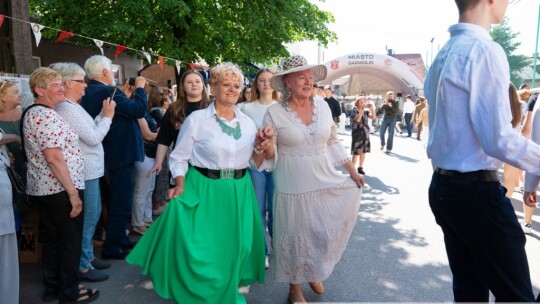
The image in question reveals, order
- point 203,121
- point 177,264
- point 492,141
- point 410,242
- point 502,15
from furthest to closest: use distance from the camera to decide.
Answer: point 410,242
point 203,121
point 177,264
point 502,15
point 492,141

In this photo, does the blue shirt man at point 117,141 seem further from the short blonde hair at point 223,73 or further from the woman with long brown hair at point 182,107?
the short blonde hair at point 223,73

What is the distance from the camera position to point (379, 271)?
390 cm

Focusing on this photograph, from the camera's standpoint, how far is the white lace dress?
3.12 metres

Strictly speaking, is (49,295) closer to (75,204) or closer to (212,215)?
(75,204)

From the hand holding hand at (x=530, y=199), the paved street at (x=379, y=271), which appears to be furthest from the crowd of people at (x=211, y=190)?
the hand holding hand at (x=530, y=199)

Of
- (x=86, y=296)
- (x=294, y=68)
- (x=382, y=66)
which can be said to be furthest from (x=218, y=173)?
(x=382, y=66)

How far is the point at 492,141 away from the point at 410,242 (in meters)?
3.30

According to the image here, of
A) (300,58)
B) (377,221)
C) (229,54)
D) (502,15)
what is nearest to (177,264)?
(300,58)

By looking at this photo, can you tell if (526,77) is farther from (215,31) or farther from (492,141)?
(492,141)

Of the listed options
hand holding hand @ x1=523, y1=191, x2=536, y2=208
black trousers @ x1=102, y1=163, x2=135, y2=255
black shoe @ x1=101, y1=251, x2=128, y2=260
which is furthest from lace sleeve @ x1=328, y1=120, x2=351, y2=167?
black shoe @ x1=101, y1=251, x2=128, y2=260

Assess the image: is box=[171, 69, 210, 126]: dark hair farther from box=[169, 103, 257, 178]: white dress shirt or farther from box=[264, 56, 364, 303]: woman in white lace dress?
box=[264, 56, 364, 303]: woman in white lace dress

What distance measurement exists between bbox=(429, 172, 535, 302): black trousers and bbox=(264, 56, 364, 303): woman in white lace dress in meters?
1.26

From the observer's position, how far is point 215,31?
10.8 m

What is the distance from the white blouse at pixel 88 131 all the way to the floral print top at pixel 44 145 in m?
0.18
